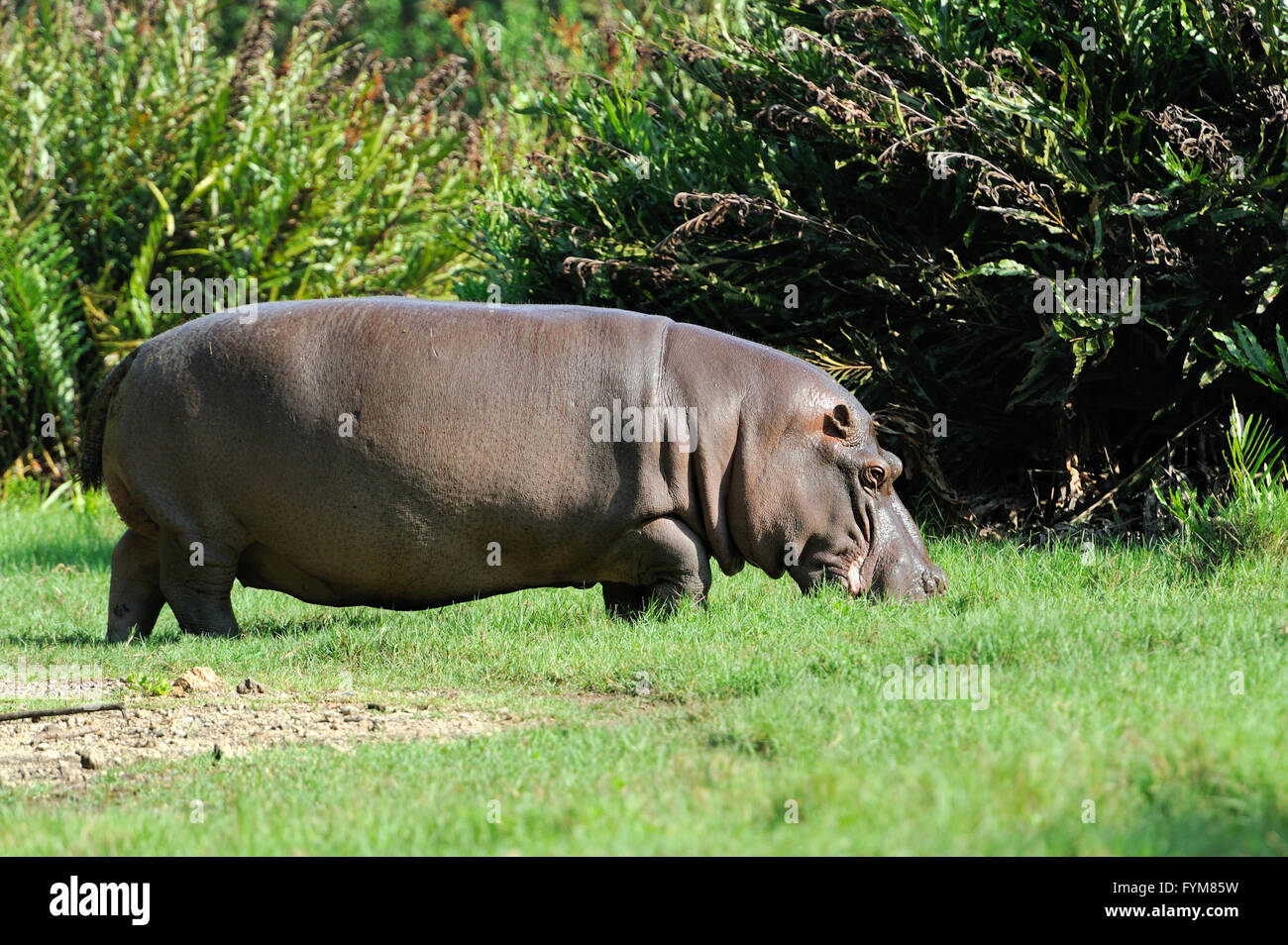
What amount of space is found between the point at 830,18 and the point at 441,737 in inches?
237

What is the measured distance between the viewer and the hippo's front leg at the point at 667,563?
7758 mm

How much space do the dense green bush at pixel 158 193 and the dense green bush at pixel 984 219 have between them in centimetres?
435

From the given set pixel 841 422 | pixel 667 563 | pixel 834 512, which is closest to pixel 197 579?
pixel 667 563

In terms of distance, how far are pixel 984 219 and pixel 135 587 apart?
19.3 ft

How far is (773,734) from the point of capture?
214 inches

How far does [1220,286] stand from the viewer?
31.0 ft

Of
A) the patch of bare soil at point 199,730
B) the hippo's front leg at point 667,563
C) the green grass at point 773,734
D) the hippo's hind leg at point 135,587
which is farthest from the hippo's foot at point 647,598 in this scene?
the hippo's hind leg at point 135,587

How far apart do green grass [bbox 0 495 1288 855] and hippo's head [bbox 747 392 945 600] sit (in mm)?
274

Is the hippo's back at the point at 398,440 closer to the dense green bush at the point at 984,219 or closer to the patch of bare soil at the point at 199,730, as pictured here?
the patch of bare soil at the point at 199,730

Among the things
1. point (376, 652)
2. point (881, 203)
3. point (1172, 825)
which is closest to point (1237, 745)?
point (1172, 825)

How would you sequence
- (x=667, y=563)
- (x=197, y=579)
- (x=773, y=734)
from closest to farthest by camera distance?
(x=773, y=734) < (x=667, y=563) < (x=197, y=579)

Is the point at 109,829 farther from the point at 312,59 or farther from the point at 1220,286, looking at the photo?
the point at 312,59

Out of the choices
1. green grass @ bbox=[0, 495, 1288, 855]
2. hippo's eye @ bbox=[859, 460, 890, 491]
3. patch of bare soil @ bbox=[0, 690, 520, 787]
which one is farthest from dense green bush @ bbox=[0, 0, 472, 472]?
patch of bare soil @ bbox=[0, 690, 520, 787]

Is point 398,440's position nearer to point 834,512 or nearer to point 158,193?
point 834,512
